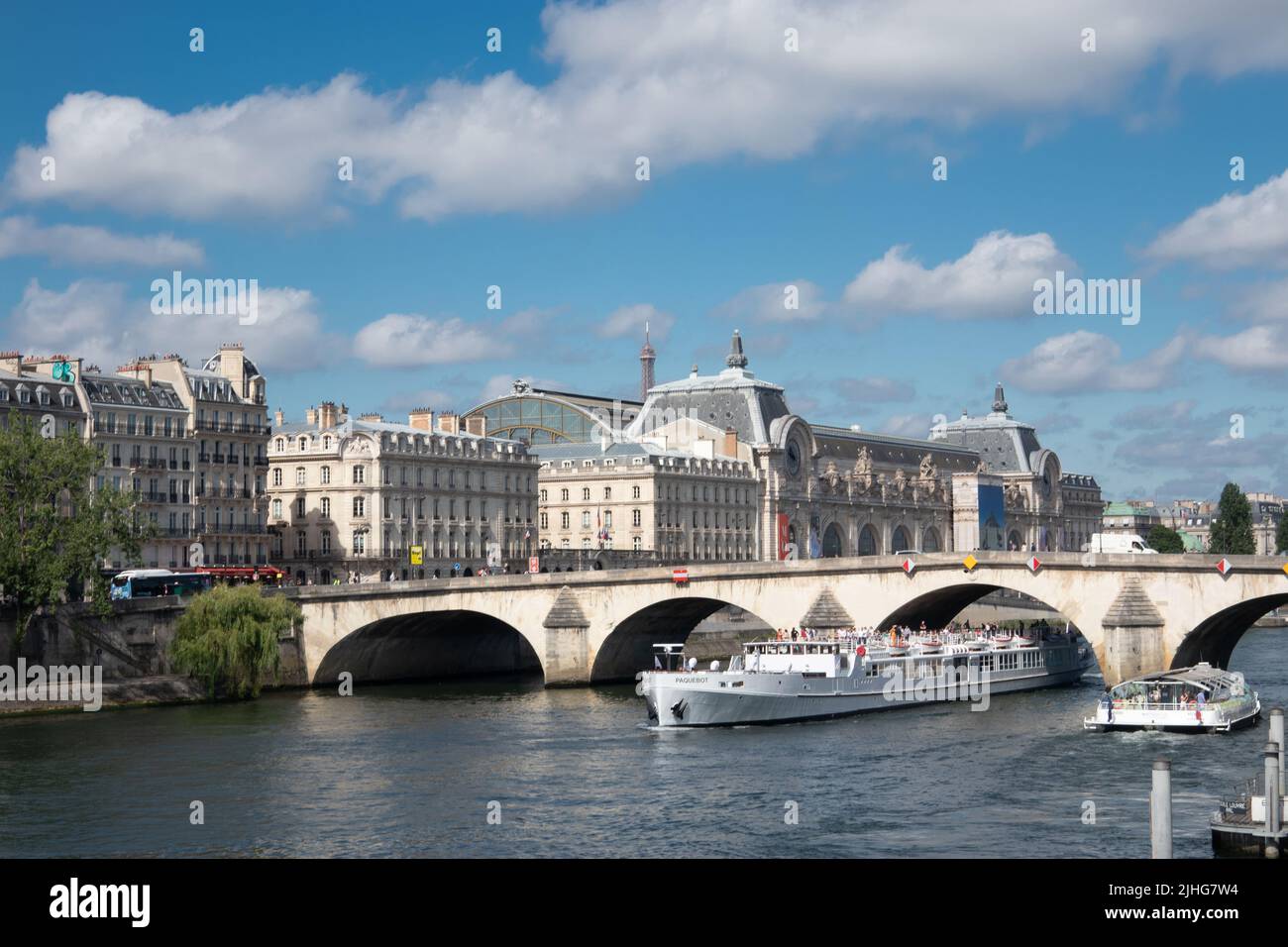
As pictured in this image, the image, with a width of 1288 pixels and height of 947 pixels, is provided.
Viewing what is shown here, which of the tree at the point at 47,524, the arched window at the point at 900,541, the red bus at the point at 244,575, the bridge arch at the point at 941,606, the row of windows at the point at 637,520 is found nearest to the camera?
the tree at the point at 47,524

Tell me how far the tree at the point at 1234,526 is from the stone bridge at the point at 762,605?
273ft

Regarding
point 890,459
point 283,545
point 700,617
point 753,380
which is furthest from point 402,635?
point 890,459

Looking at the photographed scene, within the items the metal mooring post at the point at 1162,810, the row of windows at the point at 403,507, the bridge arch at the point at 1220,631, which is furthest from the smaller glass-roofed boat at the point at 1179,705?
the row of windows at the point at 403,507

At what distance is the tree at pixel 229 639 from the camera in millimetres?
76688

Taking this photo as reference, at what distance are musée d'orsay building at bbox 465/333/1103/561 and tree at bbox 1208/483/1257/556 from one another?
25.0 metres

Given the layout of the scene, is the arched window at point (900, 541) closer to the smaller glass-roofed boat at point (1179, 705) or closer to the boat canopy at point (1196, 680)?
the boat canopy at point (1196, 680)

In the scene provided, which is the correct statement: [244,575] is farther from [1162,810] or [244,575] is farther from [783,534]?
[1162,810]

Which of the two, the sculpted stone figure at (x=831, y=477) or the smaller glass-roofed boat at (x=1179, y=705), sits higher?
the sculpted stone figure at (x=831, y=477)

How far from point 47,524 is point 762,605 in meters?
30.9

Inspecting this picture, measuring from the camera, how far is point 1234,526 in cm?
16675

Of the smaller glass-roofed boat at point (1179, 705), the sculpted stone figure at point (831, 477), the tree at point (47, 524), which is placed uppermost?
the sculpted stone figure at point (831, 477)

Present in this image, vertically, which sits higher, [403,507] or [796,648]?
[403,507]

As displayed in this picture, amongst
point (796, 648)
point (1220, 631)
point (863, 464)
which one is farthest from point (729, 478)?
point (796, 648)

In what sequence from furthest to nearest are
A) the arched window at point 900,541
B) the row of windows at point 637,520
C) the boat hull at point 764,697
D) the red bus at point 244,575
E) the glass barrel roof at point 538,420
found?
the arched window at point 900,541
the glass barrel roof at point 538,420
the row of windows at point 637,520
the red bus at point 244,575
the boat hull at point 764,697
